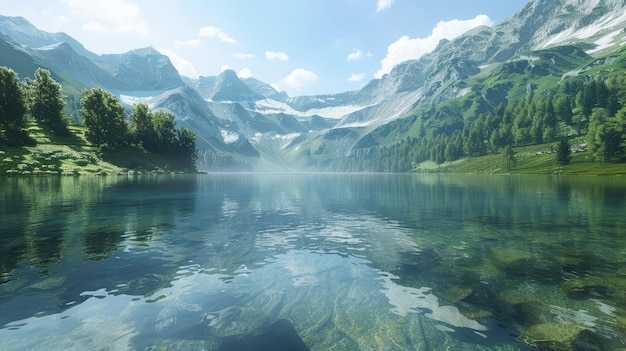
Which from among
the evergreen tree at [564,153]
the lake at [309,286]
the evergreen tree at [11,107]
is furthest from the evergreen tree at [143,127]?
the evergreen tree at [564,153]

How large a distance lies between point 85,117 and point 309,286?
170282mm

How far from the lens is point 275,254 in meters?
24.8

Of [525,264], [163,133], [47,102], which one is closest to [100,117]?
[47,102]

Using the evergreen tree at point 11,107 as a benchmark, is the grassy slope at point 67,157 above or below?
below

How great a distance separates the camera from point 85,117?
148 m

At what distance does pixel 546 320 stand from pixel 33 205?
57495mm

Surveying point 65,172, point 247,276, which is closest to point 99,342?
point 247,276

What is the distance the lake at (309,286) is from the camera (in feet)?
40.6

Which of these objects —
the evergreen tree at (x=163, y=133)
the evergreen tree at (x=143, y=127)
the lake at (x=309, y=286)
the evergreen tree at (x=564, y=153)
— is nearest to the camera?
the lake at (x=309, y=286)

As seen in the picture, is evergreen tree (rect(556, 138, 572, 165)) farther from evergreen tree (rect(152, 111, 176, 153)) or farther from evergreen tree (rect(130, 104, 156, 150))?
evergreen tree (rect(130, 104, 156, 150))

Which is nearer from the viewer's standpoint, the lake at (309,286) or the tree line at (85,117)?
the lake at (309,286)

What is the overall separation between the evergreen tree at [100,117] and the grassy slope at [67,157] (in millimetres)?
5365

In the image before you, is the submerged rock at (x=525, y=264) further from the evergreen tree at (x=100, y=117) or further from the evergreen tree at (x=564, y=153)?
the evergreen tree at (x=564, y=153)

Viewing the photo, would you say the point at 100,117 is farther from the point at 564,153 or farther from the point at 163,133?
the point at 564,153
